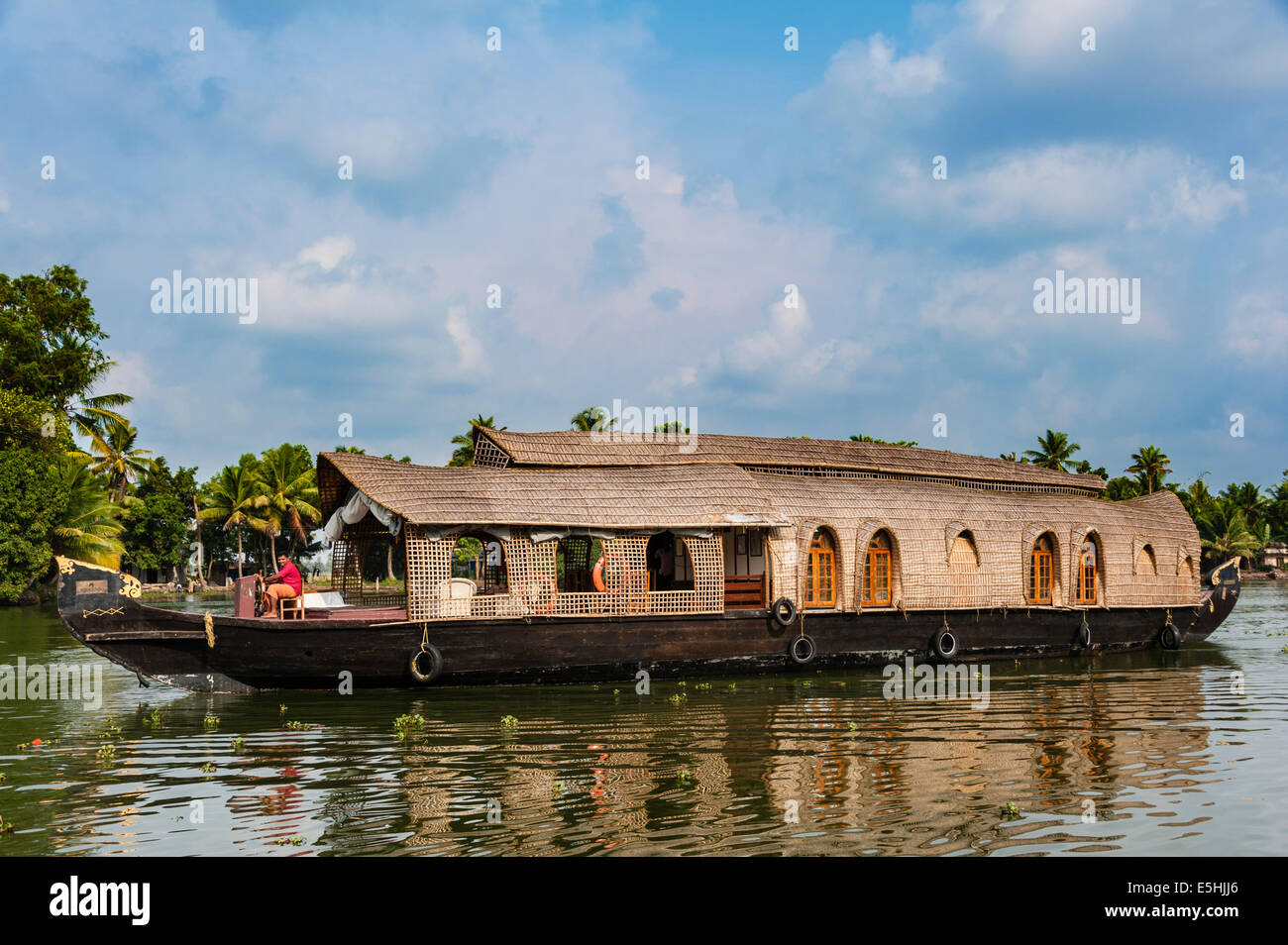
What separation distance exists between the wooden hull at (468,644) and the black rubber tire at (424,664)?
0.19 ft

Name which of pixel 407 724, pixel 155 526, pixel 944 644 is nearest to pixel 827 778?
pixel 407 724

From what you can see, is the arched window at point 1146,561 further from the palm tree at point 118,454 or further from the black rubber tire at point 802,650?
the palm tree at point 118,454

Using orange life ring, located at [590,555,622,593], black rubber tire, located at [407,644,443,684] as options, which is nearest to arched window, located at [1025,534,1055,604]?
orange life ring, located at [590,555,622,593]

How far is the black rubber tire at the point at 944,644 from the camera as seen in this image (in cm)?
1411

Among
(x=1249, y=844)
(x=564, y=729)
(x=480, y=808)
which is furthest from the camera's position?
(x=564, y=729)

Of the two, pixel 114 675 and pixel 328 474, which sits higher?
pixel 328 474

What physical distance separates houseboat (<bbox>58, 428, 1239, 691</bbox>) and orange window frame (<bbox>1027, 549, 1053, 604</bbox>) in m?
0.04

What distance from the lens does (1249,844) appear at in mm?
5926

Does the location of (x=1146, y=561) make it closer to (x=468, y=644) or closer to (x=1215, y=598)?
(x=1215, y=598)

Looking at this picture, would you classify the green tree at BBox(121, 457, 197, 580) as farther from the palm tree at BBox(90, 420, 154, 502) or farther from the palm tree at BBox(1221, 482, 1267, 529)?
the palm tree at BBox(1221, 482, 1267, 529)

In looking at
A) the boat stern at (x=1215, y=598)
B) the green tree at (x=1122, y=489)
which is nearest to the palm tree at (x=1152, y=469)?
the green tree at (x=1122, y=489)

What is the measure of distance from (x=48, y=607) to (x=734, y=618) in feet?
110
